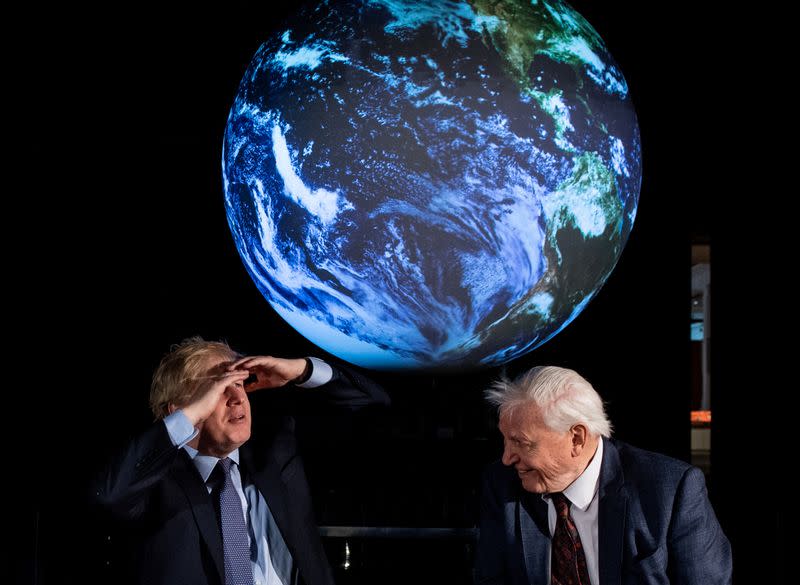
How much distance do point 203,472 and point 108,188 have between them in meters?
2.07

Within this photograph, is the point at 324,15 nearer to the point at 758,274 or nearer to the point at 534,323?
the point at 534,323

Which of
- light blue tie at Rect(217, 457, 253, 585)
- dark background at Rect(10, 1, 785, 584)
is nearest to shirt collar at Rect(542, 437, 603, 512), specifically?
light blue tie at Rect(217, 457, 253, 585)

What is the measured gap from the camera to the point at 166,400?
2756mm

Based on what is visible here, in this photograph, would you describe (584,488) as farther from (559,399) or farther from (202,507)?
(202,507)

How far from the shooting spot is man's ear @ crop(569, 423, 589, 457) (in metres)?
2.41

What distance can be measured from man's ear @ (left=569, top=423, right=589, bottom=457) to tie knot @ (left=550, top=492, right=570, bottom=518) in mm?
121

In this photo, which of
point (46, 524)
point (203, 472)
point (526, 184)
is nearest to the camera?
point (203, 472)

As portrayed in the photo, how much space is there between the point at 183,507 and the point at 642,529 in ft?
4.04

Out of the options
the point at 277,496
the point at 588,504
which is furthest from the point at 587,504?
the point at 277,496

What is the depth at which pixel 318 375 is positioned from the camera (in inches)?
124

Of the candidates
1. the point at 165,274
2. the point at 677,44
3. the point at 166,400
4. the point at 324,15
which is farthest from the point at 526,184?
the point at 165,274

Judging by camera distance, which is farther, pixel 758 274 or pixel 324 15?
pixel 758 274

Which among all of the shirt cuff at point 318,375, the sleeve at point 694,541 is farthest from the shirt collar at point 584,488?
the shirt cuff at point 318,375

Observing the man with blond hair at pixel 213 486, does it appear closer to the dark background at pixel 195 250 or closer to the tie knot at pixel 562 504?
the tie knot at pixel 562 504
